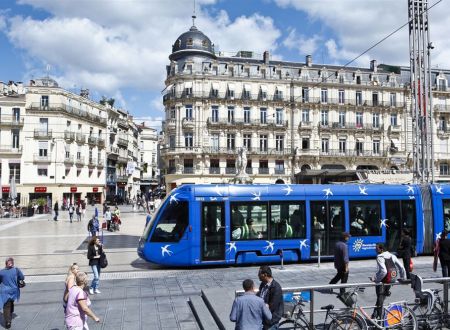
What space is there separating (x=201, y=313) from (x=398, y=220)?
9048mm

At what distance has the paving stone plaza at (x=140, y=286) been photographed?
327 inches

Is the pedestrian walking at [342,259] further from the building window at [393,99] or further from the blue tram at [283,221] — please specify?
the building window at [393,99]

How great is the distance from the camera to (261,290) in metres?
6.22

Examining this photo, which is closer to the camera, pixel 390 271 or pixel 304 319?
pixel 304 319

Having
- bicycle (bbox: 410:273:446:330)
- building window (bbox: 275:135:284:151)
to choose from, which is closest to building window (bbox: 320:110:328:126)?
building window (bbox: 275:135:284:151)

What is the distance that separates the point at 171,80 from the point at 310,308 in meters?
46.7

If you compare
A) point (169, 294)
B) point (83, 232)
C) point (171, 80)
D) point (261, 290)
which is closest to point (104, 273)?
point (169, 294)

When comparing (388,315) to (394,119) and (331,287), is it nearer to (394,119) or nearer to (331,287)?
(331,287)

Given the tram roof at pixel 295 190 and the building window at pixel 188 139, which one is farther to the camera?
the building window at pixel 188 139

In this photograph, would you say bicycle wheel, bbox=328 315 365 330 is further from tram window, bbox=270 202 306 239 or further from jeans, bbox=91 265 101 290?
tram window, bbox=270 202 306 239

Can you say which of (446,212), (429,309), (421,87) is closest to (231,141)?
(421,87)

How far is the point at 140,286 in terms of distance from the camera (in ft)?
37.2

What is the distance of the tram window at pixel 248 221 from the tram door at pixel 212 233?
0.39 meters

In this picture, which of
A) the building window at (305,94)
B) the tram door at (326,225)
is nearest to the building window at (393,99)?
the building window at (305,94)
